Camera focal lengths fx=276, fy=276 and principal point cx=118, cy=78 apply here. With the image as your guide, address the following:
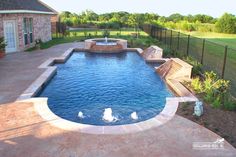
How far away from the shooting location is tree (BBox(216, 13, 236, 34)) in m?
38.6

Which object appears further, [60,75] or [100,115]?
[60,75]

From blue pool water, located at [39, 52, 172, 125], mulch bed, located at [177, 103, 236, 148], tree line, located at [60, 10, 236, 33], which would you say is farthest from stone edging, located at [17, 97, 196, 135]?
tree line, located at [60, 10, 236, 33]

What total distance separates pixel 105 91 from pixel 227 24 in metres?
33.4

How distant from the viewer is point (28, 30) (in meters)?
21.5

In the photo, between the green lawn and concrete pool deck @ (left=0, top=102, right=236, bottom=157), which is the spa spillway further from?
concrete pool deck @ (left=0, top=102, right=236, bottom=157)

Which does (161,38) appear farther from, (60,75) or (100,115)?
(100,115)

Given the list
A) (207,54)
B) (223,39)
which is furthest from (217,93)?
(223,39)

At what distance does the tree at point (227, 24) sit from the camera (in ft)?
127

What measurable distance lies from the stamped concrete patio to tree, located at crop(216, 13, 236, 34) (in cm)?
3471

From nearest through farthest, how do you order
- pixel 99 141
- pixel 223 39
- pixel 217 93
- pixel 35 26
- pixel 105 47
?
pixel 99 141
pixel 217 93
pixel 105 47
pixel 35 26
pixel 223 39

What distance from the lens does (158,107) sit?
9609 millimetres

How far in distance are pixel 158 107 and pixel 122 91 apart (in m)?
2.15

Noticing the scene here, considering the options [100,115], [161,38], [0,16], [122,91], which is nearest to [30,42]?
[0,16]

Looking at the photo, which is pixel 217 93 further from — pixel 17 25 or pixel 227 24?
pixel 227 24
